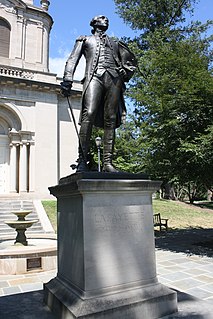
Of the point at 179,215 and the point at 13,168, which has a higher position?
the point at 13,168

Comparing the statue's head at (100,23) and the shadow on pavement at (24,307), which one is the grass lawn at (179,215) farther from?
the statue's head at (100,23)

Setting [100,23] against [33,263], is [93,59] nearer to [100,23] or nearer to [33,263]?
[100,23]

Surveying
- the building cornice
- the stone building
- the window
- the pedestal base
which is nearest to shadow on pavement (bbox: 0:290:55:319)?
the pedestal base

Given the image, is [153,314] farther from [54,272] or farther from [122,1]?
[122,1]

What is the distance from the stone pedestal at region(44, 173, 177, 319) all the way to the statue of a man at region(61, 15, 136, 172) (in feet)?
1.91

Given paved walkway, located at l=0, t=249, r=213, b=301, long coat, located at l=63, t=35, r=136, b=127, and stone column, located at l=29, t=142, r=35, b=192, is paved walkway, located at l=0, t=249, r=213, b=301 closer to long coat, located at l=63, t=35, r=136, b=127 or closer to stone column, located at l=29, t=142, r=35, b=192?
long coat, located at l=63, t=35, r=136, b=127

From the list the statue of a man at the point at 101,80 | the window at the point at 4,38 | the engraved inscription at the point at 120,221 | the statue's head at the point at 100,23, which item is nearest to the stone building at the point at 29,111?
the window at the point at 4,38

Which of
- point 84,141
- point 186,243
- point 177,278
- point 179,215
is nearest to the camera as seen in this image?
point 84,141

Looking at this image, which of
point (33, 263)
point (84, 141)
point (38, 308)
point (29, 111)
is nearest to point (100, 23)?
point (84, 141)

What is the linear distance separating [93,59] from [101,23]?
74 centimetres

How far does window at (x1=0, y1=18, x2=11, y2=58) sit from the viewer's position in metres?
22.9

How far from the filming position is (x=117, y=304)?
365cm

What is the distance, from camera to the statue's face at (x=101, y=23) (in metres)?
4.89

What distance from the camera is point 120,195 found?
407cm
